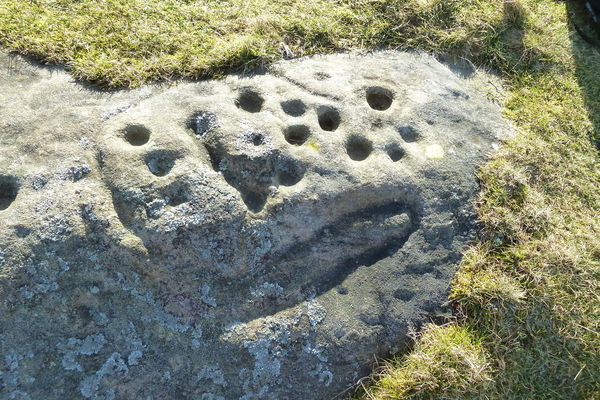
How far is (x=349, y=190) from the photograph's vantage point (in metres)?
2.93

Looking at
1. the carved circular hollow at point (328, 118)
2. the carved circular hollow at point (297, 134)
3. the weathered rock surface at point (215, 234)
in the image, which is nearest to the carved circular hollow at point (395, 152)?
the weathered rock surface at point (215, 234)

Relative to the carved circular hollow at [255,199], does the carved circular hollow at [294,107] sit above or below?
above

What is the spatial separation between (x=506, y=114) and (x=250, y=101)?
172cm

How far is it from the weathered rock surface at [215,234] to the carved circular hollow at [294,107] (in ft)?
0.04

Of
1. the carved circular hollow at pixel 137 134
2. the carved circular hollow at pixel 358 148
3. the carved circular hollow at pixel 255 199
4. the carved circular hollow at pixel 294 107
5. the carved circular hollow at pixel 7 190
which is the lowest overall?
the carved circular hollow at pixel 7 190

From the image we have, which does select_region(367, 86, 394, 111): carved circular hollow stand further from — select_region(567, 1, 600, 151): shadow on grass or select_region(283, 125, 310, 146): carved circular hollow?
select_region(567, 1, 600, 151): shadow on grass

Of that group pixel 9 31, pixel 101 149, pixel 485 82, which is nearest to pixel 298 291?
pixel 101 149

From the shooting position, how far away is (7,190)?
274cm

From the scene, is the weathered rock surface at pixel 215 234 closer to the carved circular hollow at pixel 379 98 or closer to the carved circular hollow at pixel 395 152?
the carved circular hollow at pixel 395 152

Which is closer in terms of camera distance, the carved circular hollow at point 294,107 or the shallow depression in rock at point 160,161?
the shallow depression in rock at point 160,161

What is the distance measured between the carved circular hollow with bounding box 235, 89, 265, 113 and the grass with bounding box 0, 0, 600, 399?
0.31 meters

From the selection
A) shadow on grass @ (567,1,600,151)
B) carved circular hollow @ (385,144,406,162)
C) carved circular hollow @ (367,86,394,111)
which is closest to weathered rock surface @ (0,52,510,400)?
carved circular hollow @ (385,144,406,162)

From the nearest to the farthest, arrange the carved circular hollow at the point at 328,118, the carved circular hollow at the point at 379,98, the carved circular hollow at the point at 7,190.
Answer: the carved circular hollow at the point at 7,190
the carved circular hollow at the point at 328,118
the carved circular hollow at the point at 379,98

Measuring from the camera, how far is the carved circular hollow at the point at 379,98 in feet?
11.2
